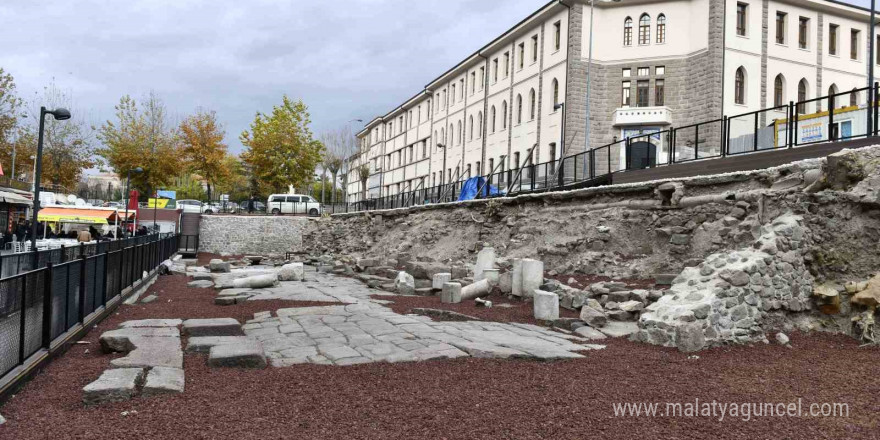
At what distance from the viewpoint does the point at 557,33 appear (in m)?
35.0

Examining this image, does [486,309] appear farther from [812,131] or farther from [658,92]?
[658,92]

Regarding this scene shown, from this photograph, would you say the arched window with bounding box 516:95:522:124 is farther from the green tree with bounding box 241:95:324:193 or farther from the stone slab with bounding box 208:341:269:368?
the stone slab with bounding box 208:341:269:368

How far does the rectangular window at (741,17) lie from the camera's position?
105ft

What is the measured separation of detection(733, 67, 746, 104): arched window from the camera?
1252 inches

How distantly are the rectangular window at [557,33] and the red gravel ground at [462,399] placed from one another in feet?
98.4

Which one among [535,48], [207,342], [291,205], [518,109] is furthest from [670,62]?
[207,342]

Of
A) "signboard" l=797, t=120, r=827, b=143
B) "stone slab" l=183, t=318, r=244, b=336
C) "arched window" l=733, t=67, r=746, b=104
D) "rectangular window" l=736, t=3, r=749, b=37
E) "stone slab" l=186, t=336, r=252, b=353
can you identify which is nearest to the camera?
"stone slab" l=186, t=336, r=252, b=353

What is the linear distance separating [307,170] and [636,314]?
1669 inches

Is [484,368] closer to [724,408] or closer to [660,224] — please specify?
[724,408]

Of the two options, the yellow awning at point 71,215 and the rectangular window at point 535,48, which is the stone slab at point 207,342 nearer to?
the yellow awning at point 71,215

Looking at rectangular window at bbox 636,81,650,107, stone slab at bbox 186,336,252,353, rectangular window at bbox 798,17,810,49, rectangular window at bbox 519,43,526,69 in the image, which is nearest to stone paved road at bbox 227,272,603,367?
stone slab at bbox 186,336,252,353

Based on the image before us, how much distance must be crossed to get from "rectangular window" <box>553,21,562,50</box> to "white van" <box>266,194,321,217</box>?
2165cm

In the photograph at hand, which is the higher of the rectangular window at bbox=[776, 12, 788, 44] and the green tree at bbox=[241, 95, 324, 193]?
the rectangular window at bbox=[776, 12, 788, 44]

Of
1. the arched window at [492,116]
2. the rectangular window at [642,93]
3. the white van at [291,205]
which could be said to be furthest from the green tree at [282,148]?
the rectangular window at [642,93]
